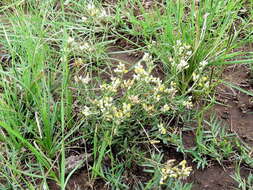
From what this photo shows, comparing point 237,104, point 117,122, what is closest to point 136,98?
point 117,122

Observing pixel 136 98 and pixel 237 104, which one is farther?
pixel 237 104

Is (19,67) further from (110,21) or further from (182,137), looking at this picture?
(182,137)

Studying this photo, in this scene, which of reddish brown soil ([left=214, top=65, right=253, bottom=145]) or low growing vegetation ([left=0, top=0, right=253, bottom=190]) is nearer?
low growing vegetation ([left=0, top=0, right=253, bottom=190])

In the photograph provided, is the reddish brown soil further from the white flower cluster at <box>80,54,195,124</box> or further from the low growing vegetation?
the white flower cluster at <box>80,54,195,124</box>

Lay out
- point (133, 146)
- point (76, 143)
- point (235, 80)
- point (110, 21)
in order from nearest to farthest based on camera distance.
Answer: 1. point (133, 146)
2. point (76, 143)
3. point (235, 80)
4. point (110, 21)

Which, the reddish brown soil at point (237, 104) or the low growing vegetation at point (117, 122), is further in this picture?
the reddish brown soil at point (237, 104)

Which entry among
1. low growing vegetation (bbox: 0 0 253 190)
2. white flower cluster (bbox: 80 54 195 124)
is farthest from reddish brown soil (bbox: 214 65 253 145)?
white flower cluster (bbox: 80 54 195 124)

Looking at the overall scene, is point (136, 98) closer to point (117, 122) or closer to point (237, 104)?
point (117, 122)

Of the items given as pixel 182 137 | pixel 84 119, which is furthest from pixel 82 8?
pixel 182 137

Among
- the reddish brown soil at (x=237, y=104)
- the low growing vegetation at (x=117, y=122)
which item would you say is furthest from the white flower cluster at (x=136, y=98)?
the reddish brown soil at (x=237, y=104)

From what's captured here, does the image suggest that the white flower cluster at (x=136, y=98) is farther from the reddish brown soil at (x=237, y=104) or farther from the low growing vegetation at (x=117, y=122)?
the reddish brown soil at (x=237, y=104)

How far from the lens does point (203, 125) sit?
5.36 ft

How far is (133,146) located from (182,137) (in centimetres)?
28

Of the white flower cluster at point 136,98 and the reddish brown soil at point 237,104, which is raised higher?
the white flower cluster at point 136,98
